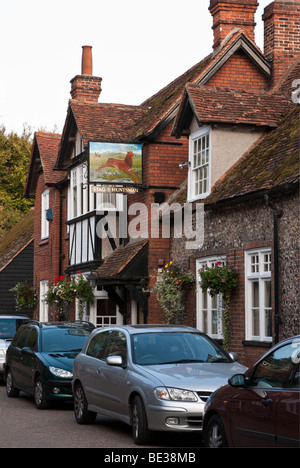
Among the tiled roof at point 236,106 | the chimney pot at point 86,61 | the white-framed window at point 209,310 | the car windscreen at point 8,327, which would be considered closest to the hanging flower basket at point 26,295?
the chimney pot at point 86,61

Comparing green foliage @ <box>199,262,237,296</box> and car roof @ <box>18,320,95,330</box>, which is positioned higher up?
green foliage @ <box>199,262,237,296</box>

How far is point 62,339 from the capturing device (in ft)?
54.0

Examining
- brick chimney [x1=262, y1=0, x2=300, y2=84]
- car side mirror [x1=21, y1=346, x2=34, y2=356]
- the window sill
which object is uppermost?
brick chimney [x1=262, y1=0, x2=300, y2=84]

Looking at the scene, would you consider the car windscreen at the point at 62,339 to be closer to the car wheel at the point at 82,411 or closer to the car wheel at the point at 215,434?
the car wheel at the point at 82,411

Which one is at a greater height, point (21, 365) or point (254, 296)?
point (254, 296)

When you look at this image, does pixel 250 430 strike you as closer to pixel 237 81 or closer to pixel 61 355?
pixel 61 355

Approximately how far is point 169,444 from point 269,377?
3.26 m

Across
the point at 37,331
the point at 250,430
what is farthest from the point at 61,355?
the point at 250,430

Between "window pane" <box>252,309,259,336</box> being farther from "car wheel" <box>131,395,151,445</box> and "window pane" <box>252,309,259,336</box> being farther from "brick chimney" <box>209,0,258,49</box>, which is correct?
"brick chimney" <box>209,0,258,49</box>

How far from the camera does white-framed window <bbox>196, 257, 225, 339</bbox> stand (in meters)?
18.7

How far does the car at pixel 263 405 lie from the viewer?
749cm

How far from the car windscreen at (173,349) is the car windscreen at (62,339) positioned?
4196mm

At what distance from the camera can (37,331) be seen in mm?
16578

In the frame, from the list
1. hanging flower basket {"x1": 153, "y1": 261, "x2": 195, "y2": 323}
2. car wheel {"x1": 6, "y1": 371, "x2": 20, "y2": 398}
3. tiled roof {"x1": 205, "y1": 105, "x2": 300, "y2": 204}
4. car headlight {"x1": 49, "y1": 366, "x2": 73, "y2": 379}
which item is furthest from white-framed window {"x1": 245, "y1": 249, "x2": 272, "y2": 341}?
car wheel {"x1": 6, "y1": 371, "x2": 20, "y2": 398}
